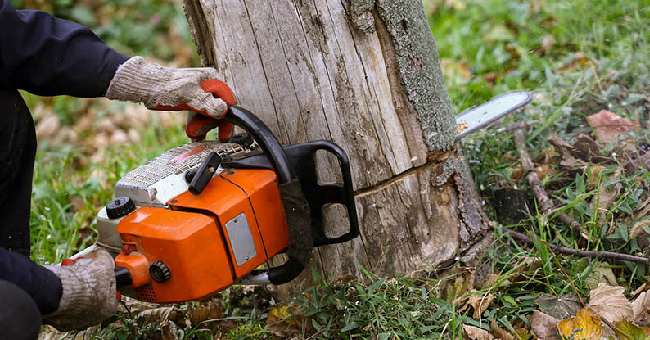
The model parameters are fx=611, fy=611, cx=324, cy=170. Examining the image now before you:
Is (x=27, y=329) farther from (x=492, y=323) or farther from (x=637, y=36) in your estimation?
(x=637, y=36)

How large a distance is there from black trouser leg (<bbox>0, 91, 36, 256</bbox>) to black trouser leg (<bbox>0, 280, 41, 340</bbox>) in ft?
2.17

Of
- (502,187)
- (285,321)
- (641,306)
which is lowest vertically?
(641,306)

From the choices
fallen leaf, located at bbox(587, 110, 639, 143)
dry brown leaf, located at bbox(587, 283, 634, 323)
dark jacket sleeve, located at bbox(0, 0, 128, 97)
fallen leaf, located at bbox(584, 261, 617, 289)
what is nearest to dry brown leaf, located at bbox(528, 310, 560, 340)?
dry brown leaf, located at bbox(587, 283, 634, 323)

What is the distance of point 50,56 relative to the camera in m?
1.99

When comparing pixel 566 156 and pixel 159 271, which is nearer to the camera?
pixel 159 271

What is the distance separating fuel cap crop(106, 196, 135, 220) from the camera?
1.95 m

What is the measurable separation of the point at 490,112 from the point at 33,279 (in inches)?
71.9

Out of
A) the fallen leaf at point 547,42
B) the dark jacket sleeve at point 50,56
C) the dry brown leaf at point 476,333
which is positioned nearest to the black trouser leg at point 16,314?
the dark jacket sleeve at point 50,56

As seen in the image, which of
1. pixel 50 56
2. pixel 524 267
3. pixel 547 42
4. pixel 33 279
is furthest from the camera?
pixel 547 42

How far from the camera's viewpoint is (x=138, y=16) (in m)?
6.36

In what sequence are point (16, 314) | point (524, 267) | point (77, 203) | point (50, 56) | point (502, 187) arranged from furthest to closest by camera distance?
1. point (77, 203)
2. point (502, 187)
3. point (524, 267)
4. point (50, 56)
5. point (16, 314)

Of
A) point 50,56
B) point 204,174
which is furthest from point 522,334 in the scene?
point 50,56

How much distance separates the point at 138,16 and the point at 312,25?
4.82 metres

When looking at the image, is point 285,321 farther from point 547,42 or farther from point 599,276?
point 547,42
